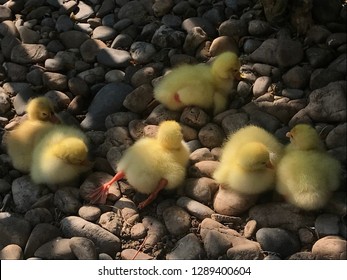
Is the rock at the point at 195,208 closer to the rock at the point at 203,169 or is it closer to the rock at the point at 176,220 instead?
the rock at the point at 176,220

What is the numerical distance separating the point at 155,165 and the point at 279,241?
2.29ft

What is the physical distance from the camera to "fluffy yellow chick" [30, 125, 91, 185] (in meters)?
2.79

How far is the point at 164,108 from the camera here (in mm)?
3184

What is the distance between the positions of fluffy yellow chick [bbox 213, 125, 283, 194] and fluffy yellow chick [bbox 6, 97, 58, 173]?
3.26 ft

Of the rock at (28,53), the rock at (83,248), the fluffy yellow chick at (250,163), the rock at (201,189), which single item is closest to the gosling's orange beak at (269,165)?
the fluffy yellow chick at (250,163)

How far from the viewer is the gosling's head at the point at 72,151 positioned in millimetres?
2777

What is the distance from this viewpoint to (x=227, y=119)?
3031 mm

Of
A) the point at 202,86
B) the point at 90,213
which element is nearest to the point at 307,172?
the point at 202,86

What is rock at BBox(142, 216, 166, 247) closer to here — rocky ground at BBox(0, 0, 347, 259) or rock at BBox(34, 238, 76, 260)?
rocky ground at BBox(0, 0, 347, 259)

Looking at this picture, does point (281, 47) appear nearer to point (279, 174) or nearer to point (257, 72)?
point (257, 72)

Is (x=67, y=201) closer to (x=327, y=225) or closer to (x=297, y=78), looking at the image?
(x=327, y=225)

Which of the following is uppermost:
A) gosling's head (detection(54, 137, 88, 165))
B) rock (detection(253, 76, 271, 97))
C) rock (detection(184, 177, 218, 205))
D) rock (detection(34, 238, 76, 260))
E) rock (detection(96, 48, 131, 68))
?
rock (detection(253, 76, 271, 97))

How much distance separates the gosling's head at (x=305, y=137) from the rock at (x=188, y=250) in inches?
26.1

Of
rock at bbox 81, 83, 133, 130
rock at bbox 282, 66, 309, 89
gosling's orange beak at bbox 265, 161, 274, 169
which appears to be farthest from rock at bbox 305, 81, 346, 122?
rock at bbox 81, 83, 133, 130
